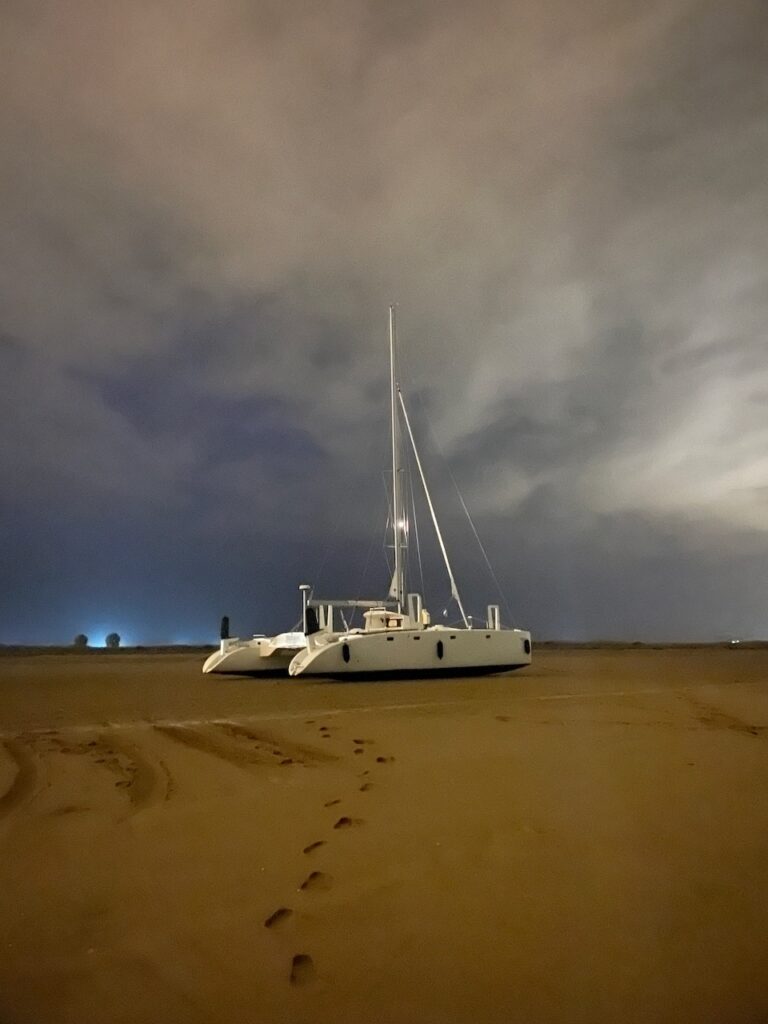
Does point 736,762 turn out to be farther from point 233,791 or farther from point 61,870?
point 61,870

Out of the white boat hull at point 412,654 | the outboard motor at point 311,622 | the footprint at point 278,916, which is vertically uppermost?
the outboard motor at point 311,622

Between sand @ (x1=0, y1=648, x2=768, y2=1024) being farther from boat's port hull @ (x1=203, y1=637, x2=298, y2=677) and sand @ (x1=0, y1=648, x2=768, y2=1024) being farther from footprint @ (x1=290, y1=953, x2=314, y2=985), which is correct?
boat's port hull @ (x1=203, y1=637, x2=298, y2=677)

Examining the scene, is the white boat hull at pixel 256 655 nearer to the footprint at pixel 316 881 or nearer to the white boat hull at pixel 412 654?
the white boat hull at pixel 412 654

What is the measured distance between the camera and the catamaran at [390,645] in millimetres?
16484

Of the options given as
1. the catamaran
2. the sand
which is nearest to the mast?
the catamaran

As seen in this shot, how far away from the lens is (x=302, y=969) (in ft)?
7.84

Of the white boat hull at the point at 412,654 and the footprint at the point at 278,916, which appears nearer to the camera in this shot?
the footprint at the point at 278,916

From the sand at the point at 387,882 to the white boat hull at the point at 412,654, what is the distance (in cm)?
993

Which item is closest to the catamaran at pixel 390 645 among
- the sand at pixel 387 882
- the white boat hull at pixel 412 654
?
the white boat hull at pixel 412 654

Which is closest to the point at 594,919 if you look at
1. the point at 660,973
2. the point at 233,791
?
the point at 660,973

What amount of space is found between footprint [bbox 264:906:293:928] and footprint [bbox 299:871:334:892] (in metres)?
0.19

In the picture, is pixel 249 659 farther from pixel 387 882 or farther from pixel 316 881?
pixel 387 882

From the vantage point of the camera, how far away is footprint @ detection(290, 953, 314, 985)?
7.62ft

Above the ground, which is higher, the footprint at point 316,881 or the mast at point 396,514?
the mast at point 396,514
